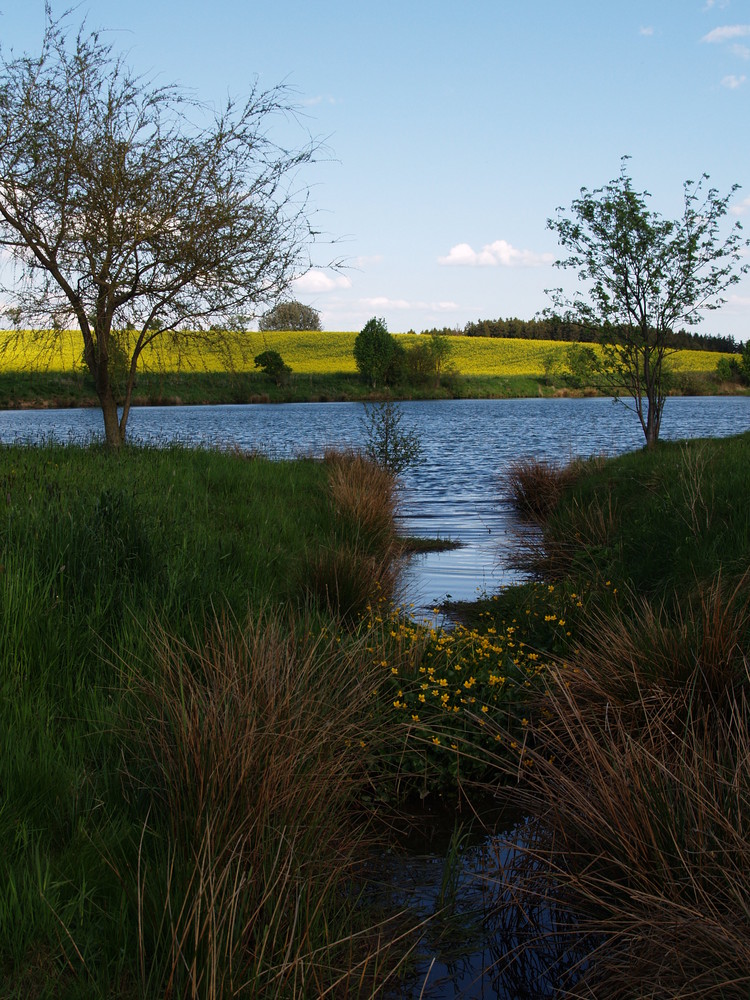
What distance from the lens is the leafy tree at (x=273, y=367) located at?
247ft

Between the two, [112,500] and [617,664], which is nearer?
[617,664]

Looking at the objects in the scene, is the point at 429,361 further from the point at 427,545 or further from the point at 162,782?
the point at 162,782

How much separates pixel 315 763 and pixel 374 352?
78.7m

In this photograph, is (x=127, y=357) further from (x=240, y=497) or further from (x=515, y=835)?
→ (x=515, y=835)

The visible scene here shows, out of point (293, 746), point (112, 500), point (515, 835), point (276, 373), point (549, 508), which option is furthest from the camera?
point (276, 373)

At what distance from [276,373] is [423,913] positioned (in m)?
74.4

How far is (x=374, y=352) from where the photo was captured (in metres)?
80.8

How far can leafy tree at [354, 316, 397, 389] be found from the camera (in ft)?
262

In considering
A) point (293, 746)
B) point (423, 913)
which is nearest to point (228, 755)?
point (293, 746)

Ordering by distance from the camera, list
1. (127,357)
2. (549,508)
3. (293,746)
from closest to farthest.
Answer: (293,746), (127,357), (549,508)

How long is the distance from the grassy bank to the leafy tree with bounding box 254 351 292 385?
226 ft

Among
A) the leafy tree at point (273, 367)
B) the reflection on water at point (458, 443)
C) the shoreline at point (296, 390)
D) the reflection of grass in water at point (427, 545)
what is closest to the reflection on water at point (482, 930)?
the reflection on water at point (458, 443)

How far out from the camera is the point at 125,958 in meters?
2.36

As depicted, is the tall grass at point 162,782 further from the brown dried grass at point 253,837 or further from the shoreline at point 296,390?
the shoreline at point 296,390
